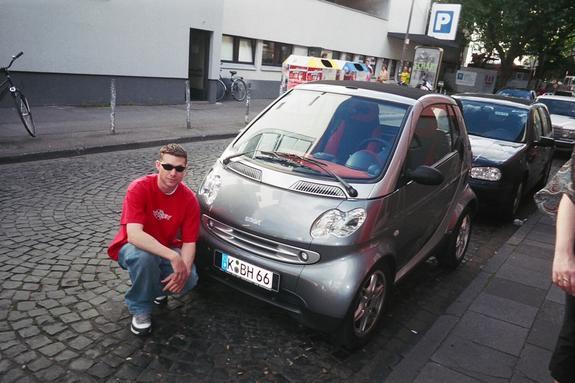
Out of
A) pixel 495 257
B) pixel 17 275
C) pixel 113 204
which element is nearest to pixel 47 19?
pixel 113 204

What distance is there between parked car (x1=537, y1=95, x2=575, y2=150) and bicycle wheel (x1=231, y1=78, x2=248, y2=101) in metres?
10.4

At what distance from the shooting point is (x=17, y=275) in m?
3.78

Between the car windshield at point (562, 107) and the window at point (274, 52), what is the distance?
36.5 ft

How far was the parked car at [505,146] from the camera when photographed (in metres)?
6.27

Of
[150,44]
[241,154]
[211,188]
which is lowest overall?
[211,188]

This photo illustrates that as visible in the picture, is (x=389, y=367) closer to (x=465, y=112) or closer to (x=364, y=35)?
(x=465, y=112)

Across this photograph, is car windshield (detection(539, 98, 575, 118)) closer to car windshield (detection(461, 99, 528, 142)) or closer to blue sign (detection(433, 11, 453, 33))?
blue sign (detection(433, 11, 453, 33))

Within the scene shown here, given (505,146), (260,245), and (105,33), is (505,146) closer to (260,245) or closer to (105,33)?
(260,245)

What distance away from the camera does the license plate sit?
3.06 metres

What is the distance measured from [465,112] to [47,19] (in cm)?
1005

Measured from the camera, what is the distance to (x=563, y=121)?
13.8m

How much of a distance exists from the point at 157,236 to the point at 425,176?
2000 millimetres

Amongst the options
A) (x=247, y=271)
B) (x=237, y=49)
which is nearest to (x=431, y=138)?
(x=247, y=271)

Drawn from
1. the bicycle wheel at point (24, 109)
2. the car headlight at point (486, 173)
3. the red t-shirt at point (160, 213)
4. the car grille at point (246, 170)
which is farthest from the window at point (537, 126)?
the bicycle wheel at point (24, 109)
